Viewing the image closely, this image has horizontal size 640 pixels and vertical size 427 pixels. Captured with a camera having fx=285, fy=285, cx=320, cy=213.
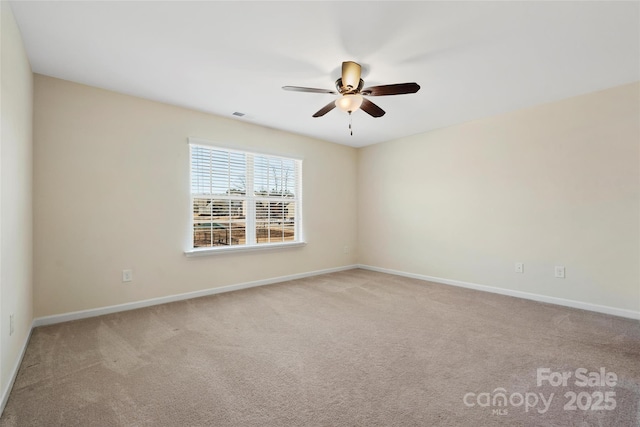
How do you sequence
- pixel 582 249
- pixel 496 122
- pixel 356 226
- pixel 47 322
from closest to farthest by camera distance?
pixel 47 322
pixel 582 249
pixel 496 122
pixel 356 226

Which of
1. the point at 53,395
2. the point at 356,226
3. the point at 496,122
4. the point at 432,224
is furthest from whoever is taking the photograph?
the point at 356,226

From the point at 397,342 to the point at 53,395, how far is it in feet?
7.83

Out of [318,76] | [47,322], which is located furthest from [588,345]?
[47,322]

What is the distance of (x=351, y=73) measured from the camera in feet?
8.34

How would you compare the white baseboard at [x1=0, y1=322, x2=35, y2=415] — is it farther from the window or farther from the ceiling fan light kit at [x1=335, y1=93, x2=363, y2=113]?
the ceiling fan light kit at [x1=335, y1=93, x2=363, y2=113]

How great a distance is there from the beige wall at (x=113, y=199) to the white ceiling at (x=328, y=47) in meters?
0.28

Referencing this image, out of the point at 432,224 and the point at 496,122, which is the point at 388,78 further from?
the point at 432,224

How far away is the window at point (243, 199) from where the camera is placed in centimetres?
384

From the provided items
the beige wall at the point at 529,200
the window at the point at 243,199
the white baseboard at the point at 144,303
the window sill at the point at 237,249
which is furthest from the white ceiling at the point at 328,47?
Answer: the white baseboard at the point at 144,303

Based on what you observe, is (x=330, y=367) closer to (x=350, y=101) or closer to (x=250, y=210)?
(x=350, y=101)

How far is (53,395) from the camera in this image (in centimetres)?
172

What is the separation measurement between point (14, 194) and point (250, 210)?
8.46 ft

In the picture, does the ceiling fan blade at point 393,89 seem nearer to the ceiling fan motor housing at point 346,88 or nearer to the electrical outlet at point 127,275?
the ceiling fan motor housing at point 346,88

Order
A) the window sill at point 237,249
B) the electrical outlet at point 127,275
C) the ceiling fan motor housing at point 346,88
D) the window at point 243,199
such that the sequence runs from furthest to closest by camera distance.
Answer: the window at point 243,199 → the window sill at point 237,249 → the electrical outlet at point 127,275 → the ceiling fan motor housing at point 346,88
